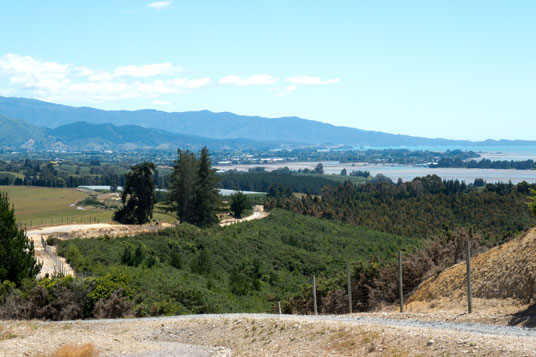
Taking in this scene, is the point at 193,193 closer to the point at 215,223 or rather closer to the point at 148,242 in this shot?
the point at 215,223

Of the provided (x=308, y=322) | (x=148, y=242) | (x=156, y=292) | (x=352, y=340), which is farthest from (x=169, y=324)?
(x=148, y=242)

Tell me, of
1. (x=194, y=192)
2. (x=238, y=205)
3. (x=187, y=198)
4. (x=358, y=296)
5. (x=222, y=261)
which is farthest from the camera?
(x=238, y=205)

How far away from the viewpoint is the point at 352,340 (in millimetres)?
10266

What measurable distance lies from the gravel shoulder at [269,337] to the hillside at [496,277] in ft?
6.80

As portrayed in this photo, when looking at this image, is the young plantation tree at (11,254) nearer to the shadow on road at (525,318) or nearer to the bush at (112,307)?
the bush at (112,307)

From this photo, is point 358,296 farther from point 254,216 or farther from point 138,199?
point 254,216

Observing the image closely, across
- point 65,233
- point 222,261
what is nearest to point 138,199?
point 65,233

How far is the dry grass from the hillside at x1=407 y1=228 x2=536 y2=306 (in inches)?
338

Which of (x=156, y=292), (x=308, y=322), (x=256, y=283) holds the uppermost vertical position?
(x=308, y=322)

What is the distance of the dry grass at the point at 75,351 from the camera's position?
10812 millimetres

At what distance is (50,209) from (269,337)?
89.8 m

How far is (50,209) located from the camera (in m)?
93.4

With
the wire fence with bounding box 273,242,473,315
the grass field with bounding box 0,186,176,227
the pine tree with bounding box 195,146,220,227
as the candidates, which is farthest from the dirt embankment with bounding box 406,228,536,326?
the grass field with bounding box 0,186,176,227

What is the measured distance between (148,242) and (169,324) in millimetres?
27021
